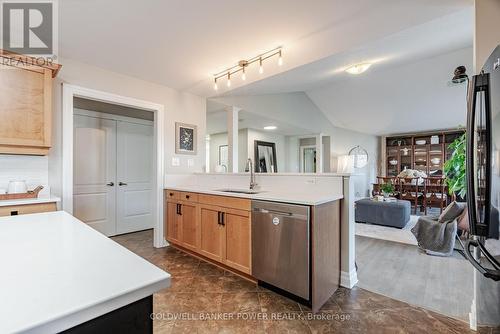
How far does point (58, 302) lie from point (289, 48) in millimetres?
2603

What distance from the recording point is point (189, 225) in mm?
2947

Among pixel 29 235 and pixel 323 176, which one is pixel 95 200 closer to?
pixel 29 235

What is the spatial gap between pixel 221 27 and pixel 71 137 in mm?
2025

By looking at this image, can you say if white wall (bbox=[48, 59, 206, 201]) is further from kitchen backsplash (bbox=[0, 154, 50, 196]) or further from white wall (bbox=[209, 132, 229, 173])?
white wall (bbox=[209, 132, 229, 173])

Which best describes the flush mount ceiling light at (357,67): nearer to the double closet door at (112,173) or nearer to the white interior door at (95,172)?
the double closet door at (112,173)

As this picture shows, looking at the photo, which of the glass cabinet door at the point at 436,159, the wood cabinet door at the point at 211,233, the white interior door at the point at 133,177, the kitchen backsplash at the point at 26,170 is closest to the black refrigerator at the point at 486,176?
the wood cabinet door at the point at 211,233

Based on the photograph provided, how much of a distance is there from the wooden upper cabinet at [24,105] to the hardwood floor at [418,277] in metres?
3.34

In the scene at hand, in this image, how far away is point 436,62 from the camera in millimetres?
3910

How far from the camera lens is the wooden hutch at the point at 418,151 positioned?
7.40 m

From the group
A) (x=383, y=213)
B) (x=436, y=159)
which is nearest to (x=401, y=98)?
(x=383, y=213)

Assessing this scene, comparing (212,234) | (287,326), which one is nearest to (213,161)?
(212,234)

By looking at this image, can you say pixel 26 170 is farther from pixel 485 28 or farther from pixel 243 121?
pixel 485 28

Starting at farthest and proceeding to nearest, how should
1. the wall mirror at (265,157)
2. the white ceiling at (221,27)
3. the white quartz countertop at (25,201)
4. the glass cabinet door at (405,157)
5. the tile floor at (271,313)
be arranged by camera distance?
the glass cabinet door at (405,157) → the wall mirror at (265,157) → the white quartz countertop at (25,201) → the white ceiling at (221,27) → the tile floor at (271,313)

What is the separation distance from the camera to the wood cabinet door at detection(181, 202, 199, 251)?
2844 millimetres
